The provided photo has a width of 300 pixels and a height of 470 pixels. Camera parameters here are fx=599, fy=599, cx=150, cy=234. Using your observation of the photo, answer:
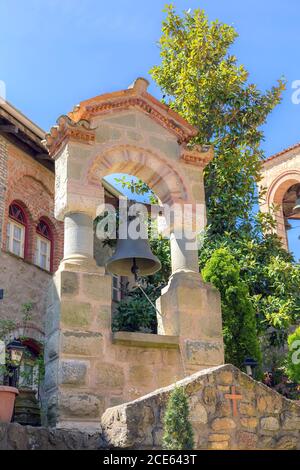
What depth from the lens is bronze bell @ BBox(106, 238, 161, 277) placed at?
729 centimetres

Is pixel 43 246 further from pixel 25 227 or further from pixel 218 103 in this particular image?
pixel 218 103

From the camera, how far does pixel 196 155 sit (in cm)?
754

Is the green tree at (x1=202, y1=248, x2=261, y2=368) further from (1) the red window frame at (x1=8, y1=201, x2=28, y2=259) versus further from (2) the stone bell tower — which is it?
(1) the red window frame at (x1=8, y1=201, x2=28, y2=259)

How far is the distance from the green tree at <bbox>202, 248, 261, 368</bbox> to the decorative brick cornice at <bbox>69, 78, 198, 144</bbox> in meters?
3.50

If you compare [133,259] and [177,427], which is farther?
[133,259]

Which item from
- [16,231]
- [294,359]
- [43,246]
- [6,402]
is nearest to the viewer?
[6,402]

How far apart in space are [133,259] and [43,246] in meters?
7.10

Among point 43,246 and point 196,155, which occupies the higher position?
point 43,246

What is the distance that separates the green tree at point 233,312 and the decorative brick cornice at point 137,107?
138 inches

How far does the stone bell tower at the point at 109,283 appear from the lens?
5.95 m

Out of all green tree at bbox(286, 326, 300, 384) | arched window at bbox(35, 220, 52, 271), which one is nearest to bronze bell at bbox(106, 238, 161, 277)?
green tree at bbox(286, 326, 300, 384)

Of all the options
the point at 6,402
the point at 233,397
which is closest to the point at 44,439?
the point at 6,402
